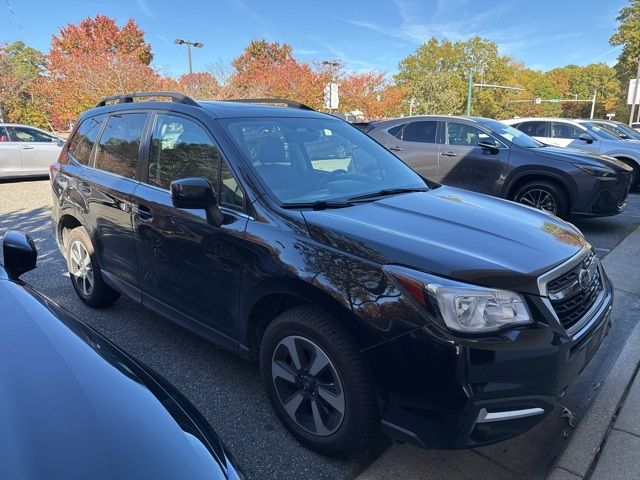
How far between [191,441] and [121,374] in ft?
1.40

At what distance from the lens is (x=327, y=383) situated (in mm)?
2277

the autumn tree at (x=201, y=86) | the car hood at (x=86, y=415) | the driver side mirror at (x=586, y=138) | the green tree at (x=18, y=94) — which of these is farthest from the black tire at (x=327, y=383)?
the green tree at (x=18, y=94)

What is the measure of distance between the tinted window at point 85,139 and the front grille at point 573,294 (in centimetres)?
369

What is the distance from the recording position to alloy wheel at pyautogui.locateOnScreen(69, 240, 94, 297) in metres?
4.09

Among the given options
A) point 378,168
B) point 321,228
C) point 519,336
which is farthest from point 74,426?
point 378,168

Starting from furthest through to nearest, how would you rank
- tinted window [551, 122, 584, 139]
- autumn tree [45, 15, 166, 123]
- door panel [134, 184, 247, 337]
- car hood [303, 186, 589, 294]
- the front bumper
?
autumn tree [45, 15, 166, 123] → tinted window [551, 122, 584, 139] → door panel [134, 184, 247, 337] → car hood [303, 186, 589, 294] → the front bumper

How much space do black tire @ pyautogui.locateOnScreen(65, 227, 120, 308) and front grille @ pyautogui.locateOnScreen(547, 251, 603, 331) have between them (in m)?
3.44

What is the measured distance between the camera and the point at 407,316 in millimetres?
1928

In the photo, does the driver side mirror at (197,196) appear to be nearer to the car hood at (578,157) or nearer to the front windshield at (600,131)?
the car hood at (578,157)

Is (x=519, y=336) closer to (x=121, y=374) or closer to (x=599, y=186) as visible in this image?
(x=121, y=374)

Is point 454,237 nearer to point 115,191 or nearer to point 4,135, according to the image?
point 115,191

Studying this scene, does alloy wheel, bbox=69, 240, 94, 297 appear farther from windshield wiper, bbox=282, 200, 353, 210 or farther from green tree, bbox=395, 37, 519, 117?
green tree, bbox=395, 37, 519, 117

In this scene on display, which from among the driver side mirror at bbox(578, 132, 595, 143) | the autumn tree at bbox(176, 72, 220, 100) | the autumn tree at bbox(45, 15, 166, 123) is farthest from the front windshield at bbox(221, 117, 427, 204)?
the autumn tree at bbox(176, 72, 220, 100)

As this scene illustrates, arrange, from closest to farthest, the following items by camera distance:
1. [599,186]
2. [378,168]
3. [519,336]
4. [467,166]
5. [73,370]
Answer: [73,370]
[519,336]
[378,168]
[599,186]
[467,166]
